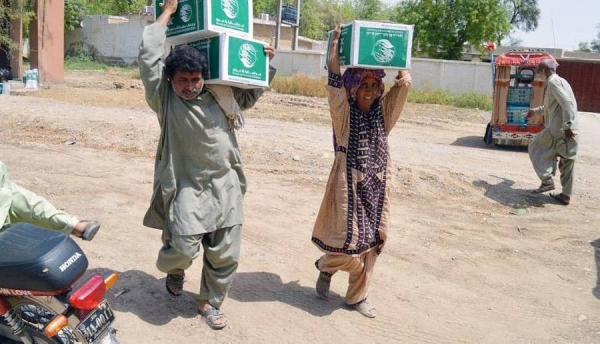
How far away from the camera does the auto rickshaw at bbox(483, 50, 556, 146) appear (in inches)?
468

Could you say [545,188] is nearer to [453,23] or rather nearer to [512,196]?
[512,196]

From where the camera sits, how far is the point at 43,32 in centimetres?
1841

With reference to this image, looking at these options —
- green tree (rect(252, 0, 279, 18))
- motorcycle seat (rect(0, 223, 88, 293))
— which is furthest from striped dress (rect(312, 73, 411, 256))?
green tree (rect(252, 0, 279, 18))

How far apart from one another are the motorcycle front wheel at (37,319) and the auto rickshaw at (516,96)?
10.7 m

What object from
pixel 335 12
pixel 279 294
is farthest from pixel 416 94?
pixel 335 12

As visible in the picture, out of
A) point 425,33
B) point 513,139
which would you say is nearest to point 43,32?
point 513,139

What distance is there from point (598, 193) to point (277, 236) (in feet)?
16.9

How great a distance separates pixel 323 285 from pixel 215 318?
0.88m

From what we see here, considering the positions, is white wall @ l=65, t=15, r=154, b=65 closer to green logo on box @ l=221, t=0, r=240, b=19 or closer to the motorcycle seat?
green logo on box @ l=221, t=0, r=240, b=19

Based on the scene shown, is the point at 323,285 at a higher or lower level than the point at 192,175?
lower

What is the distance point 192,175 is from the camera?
11.8 ft

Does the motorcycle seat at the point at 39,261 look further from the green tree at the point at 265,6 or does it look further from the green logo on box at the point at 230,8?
the green tree at the point at 265,6

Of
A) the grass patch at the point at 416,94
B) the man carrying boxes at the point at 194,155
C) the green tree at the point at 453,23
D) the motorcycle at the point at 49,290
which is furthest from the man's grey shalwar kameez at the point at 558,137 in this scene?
the green tree at the point at 453,23

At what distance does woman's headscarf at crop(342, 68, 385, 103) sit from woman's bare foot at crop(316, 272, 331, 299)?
1243mm
